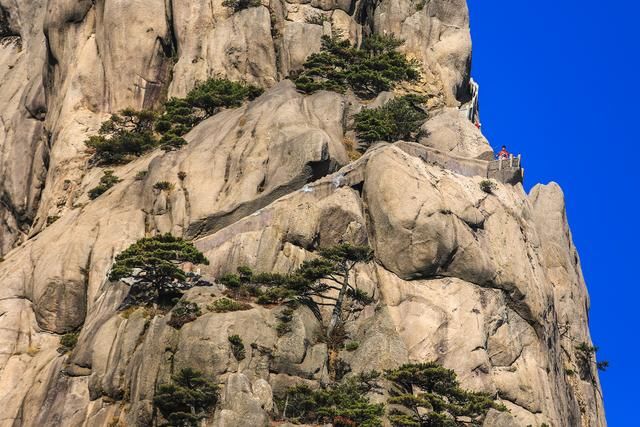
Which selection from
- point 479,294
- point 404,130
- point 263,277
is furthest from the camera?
point 404,130

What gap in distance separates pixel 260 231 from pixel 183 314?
10.6m

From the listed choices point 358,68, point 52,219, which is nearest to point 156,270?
point 52,219

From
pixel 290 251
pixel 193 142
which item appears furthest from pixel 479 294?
pixel 193 142

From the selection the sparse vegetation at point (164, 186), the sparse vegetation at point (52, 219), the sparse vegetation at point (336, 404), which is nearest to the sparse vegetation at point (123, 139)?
the sparse vegetation at point (52, 219)

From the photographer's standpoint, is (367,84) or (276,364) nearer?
(276,364)

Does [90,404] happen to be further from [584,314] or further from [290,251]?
[584,314]

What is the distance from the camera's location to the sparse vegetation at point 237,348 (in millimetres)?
71562

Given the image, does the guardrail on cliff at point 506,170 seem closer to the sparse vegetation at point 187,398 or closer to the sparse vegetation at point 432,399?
the sparse vegetation at point 432,399

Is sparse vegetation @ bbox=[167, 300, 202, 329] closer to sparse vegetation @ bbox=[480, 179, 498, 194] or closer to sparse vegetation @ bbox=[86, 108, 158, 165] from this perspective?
sparse vegetation @ bbox=[480, 179, 498, 194]

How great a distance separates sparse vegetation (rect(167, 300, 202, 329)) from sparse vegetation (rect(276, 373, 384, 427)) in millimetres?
7080

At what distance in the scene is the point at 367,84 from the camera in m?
104

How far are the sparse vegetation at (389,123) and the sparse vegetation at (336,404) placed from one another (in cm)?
2587

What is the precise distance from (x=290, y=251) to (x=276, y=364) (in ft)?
36.5

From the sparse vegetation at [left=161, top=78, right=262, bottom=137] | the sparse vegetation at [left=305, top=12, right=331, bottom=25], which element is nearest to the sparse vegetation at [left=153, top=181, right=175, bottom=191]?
the sparse vegetation at [left=161, top=78, right=262, bottom=137]
